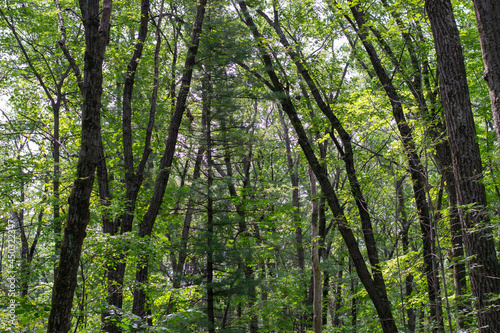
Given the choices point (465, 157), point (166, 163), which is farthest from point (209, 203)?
point (465, 157)

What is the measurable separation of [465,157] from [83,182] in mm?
5032

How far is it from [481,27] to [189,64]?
6252 mm

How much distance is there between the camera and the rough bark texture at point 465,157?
4.58 m

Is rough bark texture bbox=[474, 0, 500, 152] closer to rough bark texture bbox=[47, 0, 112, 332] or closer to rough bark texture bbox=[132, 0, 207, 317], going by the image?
rough bark texture bbox=[47, 0, 112, 332]

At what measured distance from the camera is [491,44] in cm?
443

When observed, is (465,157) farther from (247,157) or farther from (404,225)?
(247,157)

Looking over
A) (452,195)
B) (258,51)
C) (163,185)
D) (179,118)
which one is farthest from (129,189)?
(452,195)

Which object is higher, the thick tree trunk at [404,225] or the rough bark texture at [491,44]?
the rough bark texture at [491,44]

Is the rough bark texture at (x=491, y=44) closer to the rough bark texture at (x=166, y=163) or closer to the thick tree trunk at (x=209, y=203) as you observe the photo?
the rough bark texture at (x=166, y=163)

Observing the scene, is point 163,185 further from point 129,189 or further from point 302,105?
point 302,105

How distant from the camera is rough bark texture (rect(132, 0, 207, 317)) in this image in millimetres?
8195

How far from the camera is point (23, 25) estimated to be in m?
11.9

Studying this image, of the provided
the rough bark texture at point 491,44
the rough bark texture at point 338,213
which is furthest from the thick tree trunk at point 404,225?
the rough bark texture at point 491,44

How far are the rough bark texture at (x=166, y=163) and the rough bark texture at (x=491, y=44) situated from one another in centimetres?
603
